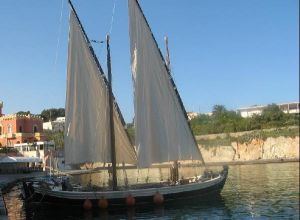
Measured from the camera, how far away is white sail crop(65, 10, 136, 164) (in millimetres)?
29344

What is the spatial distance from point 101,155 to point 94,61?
620 centimetres

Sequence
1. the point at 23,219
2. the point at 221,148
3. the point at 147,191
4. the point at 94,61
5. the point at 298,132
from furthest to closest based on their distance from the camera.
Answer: the point at 221,148, the point at 298,132, the point at 94,61, the point at 147,191, the point at 23,219

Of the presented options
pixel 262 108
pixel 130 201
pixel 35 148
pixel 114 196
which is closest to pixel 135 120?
pixel 114 196

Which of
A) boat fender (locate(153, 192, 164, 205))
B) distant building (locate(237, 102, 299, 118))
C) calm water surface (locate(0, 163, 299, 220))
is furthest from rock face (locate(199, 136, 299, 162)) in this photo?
boat fender (locate(153, 192, 164, 205))

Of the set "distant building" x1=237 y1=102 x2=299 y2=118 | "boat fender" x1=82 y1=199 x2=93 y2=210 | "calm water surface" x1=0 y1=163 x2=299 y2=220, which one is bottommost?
"calm water surface" x1=0 y1=163 x2=299 y2=220

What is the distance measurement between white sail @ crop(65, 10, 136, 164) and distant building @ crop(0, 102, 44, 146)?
52.7 metres

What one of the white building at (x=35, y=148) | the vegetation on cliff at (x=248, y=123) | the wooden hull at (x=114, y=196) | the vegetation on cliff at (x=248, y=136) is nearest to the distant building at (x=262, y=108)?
the vegetation on cliff at (x=248, y=123)

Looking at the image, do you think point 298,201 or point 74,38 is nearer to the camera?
point 298,201

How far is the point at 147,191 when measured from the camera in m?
28.2

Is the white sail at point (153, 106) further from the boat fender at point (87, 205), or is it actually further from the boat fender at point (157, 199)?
the boat fender at point (87, 205)

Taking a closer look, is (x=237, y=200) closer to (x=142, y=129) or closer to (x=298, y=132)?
(x=142, y=129)

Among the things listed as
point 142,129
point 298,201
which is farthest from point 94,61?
point 298,201

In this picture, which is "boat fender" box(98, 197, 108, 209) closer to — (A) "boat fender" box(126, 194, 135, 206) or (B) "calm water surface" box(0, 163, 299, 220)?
(B) "calm water surface" box(0, 163, 299, 220)

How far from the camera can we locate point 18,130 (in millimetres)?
80500
